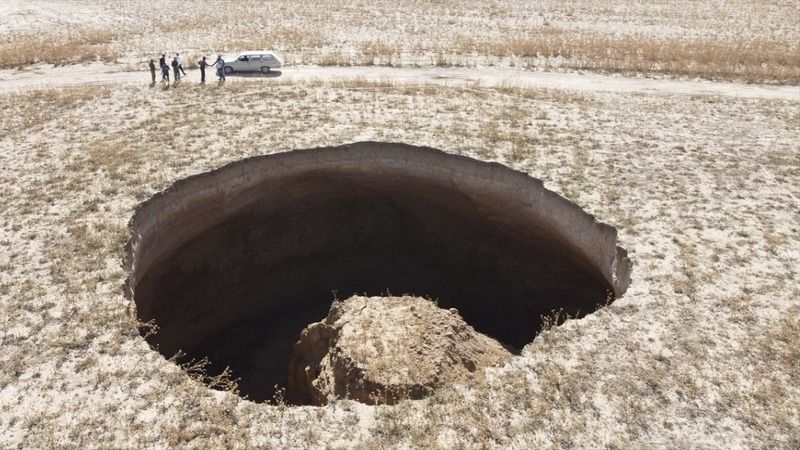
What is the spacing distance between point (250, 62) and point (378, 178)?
53.5ft

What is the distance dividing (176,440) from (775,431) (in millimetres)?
8808

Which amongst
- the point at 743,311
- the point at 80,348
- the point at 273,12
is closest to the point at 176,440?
the point at 80,348

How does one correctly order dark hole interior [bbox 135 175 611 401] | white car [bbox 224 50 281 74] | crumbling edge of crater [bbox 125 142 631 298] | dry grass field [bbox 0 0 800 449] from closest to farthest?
dry grass field [bbox 0 0 800 449], crumbling edge of crater [bbox 125 142 631 298], dark hole interior [bbox 135 175 611 401], white car [bbox 224 50 281 74]

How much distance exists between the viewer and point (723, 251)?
12.9 metres

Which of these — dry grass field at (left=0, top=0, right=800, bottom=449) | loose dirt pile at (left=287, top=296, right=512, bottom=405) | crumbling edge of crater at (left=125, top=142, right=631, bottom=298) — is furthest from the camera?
→ crumbling edge of crater at (left=125, top=142, right=631, bottom=298)

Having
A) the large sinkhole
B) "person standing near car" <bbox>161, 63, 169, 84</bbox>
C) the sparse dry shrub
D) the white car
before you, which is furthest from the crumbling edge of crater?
the sparse dry shrub

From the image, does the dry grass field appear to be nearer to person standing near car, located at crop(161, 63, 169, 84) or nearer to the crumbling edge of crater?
the crumbling edge of crater

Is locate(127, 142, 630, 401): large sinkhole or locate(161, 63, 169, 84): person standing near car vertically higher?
locate(161, 63, 169, 84): person standing near car

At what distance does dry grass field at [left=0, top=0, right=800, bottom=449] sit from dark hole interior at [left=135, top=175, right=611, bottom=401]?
2236 mm

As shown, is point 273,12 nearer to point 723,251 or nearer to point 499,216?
point 499,216

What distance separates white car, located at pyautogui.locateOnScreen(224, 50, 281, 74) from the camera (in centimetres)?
3080

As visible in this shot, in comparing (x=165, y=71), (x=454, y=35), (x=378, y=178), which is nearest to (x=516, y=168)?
(x=378, y=178)

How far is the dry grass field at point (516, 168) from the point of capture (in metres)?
8.74

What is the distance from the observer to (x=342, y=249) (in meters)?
21.1
